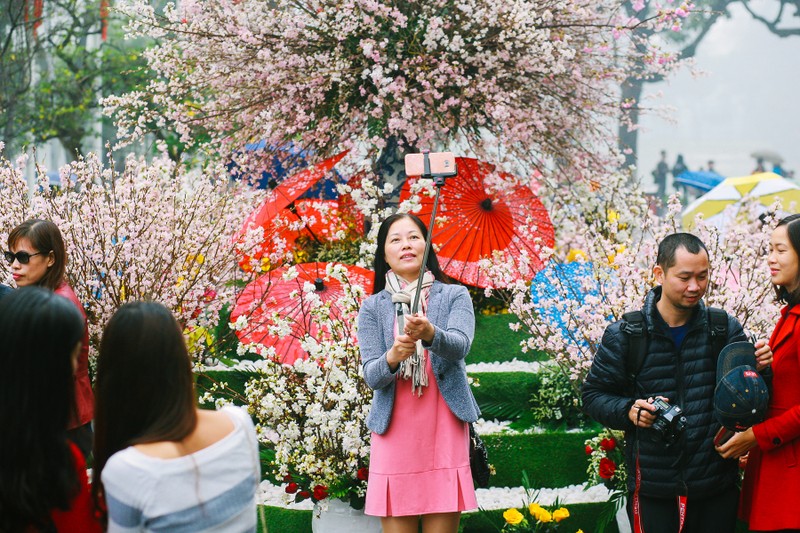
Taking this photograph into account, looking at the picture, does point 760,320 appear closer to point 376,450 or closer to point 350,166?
point 376,450

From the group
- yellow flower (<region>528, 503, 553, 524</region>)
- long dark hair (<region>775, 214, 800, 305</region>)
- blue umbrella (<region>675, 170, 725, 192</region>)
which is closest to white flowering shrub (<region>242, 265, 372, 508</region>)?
yellow flower (<region>528, 503, 553, 524</region>)

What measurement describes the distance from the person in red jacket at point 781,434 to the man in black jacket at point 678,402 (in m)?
0.09

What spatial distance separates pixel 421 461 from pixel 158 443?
5.14 ft

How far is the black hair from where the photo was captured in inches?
132

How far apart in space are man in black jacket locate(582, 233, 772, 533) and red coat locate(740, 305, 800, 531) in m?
0.09

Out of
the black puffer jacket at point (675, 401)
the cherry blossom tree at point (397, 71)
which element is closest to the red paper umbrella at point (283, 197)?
the cherry blossom tree at point (397, 71)

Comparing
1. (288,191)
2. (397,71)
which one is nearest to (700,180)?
(397,71)

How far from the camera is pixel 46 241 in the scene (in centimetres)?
413

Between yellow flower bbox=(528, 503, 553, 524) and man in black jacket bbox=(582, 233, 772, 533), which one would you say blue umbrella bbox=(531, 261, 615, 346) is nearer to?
yellow flower bbox=(528, 503, 553, 524)

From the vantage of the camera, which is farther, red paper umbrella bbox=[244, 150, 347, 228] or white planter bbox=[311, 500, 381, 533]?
red paper umbrella bbox=[244, 150, 347, 228]

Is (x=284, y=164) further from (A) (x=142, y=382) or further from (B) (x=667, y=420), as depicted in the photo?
(A) (x=142, y=382)

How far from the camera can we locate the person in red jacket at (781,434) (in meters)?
3.20

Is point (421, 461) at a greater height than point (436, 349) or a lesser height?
lesser

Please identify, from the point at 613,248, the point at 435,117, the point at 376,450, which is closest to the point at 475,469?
the point at 376,450
